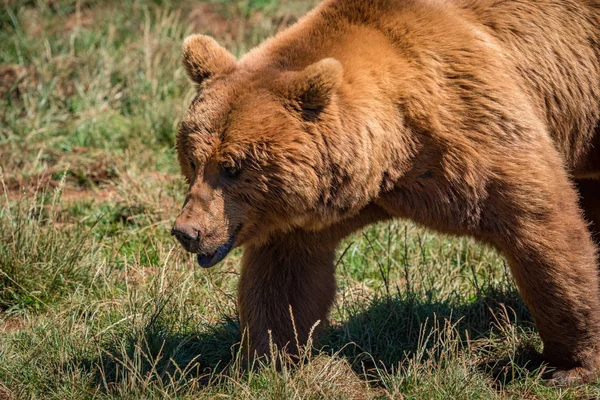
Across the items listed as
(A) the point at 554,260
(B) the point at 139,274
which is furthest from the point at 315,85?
(B) the point at 139,274

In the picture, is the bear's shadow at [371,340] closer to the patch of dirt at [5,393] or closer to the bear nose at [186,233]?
the patch of dirt at [5,393]

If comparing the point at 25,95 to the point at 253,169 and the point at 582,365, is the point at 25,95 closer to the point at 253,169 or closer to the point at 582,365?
the point at 253,169

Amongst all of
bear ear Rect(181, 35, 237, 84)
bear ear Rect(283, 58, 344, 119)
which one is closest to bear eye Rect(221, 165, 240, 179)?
bear ear Rect(283, 58, 344, 119)

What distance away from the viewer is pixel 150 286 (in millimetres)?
5715

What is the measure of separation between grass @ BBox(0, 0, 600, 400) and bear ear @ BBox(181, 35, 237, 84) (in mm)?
1416

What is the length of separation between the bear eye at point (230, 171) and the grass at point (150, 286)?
3.48ft

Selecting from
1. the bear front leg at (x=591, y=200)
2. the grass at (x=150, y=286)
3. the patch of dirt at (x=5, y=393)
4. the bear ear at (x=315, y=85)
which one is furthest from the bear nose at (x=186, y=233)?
the bear front leg at (x=591, y=200)

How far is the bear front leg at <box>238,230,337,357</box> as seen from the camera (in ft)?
17.2

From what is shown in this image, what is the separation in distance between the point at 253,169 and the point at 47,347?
1.72 m

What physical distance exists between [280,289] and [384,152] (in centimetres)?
114

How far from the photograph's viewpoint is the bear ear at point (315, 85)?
14.4 ft

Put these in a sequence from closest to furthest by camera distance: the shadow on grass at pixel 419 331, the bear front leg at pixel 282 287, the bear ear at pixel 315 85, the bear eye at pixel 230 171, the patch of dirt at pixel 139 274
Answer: the bear ear at pixel 315 85 < the bear eye at pixel 230 171 < the bear front leg at pixel 282 287 < the shadow on grass at pixel 419 331 < the patch of dirt at pixel 139 274

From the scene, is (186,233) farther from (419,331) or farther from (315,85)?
(419,331)

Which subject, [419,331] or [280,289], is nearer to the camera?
[280,289]
